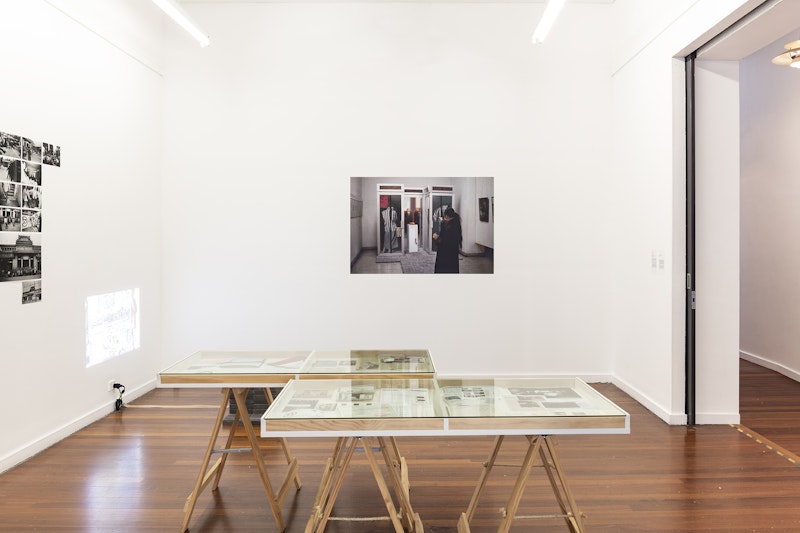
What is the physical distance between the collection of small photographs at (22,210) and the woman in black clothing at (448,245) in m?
3.67

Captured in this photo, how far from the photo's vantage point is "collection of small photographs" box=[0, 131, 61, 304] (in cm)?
378

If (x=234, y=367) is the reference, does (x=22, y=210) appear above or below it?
above

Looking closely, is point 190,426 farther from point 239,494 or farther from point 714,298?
point 714,298

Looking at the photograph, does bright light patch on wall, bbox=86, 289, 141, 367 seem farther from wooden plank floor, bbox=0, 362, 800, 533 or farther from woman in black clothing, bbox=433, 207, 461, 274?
woman in black clothing, bbox=433, 207, 461, 274

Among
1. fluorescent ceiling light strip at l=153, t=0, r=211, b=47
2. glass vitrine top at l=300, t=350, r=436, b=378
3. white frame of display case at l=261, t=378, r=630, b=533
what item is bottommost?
white frame of display case at l=261, t=378, r=630, b=533

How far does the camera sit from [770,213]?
6516 millimetres

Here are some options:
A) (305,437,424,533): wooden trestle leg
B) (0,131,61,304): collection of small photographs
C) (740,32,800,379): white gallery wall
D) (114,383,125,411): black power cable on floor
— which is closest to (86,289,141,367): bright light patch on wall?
(114,383,125,411): black power cable on floor

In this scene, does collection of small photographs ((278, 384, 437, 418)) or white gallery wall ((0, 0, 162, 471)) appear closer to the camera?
collection of small photographs ((278, 384, 437, 418))

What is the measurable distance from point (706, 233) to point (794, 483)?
202 centimetres

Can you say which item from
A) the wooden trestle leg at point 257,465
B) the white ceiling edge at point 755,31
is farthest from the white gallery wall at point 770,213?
the wooden trestle leg at point 257,465

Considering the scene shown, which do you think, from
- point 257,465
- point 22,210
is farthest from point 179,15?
→ point 257,465

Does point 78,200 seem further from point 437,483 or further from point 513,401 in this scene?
point 513,401

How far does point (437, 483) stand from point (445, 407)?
1.15 m

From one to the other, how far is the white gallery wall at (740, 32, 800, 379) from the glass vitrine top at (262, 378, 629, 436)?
4812 mm
